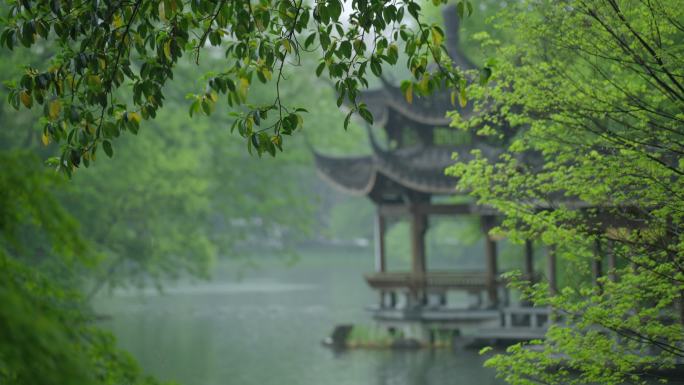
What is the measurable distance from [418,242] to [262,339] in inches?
226

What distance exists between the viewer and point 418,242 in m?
25.4

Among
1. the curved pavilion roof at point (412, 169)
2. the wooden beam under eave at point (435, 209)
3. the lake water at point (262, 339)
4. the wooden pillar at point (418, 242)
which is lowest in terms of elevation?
the lake water at point (262, 339)

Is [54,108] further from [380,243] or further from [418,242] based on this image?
[380,243]

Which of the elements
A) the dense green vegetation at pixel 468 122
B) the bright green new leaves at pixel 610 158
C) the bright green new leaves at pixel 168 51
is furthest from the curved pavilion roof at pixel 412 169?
the bright green new leaves at pixel 168 51

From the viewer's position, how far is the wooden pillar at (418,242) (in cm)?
2506

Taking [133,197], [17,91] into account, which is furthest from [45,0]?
[133,197]

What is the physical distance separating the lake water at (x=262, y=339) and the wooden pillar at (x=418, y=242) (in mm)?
2450

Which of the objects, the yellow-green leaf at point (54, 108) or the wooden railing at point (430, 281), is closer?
the yellow-green leaf at point (54, 108)

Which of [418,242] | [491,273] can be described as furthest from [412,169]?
[491,273]

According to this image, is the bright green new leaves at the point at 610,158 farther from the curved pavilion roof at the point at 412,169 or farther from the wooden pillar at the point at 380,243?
the wooden pillar at the point at 380,243

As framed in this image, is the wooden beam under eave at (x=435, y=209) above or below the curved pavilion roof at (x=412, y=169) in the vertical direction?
below

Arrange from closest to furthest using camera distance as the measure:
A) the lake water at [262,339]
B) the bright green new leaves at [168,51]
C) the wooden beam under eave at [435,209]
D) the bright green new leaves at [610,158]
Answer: the bright green new leaves at [168,51]
the bright green new leaves at [610,158]
the lake water at [262,339]
the wooden beam under eave at [435,209]

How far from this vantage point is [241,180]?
3903 cm

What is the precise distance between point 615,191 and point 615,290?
2.96 feet
